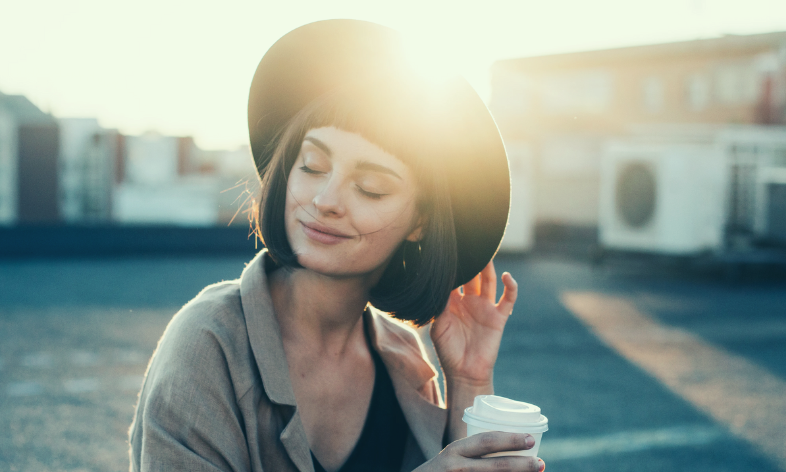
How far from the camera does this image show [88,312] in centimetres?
803

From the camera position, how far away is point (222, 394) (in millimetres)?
1259

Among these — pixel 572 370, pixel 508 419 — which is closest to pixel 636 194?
pixel 572 370

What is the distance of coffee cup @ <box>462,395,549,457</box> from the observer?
3.96ft

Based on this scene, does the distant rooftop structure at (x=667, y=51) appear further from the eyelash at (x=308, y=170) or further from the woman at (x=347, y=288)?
the eyelash at (x=308, y=170)

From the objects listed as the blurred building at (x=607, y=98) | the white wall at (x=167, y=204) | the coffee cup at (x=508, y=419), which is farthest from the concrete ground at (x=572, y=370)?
the blurred building at (x=607, y=98)

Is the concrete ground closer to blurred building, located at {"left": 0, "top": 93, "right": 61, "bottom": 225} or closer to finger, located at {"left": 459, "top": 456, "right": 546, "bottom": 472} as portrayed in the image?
finger, located at {"left": 459, "top": 456, "right": 546, "bottom": 472}

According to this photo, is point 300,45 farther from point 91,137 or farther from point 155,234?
point 91,137

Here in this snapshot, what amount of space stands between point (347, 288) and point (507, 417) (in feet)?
1.84

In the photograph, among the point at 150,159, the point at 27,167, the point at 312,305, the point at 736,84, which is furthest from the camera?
the point at 736,84

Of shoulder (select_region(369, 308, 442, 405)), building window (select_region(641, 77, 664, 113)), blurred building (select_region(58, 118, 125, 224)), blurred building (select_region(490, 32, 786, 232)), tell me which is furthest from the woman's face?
building window (select_region(641, 77, 664, 113))

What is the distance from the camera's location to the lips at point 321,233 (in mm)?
1472

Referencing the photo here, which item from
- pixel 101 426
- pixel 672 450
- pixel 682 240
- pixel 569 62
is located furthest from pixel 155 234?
pixel 569 62

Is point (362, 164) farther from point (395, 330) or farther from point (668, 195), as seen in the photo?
point (668, 195)

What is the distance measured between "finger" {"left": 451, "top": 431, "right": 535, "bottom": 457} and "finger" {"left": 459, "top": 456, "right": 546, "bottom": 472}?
0.05 feet
